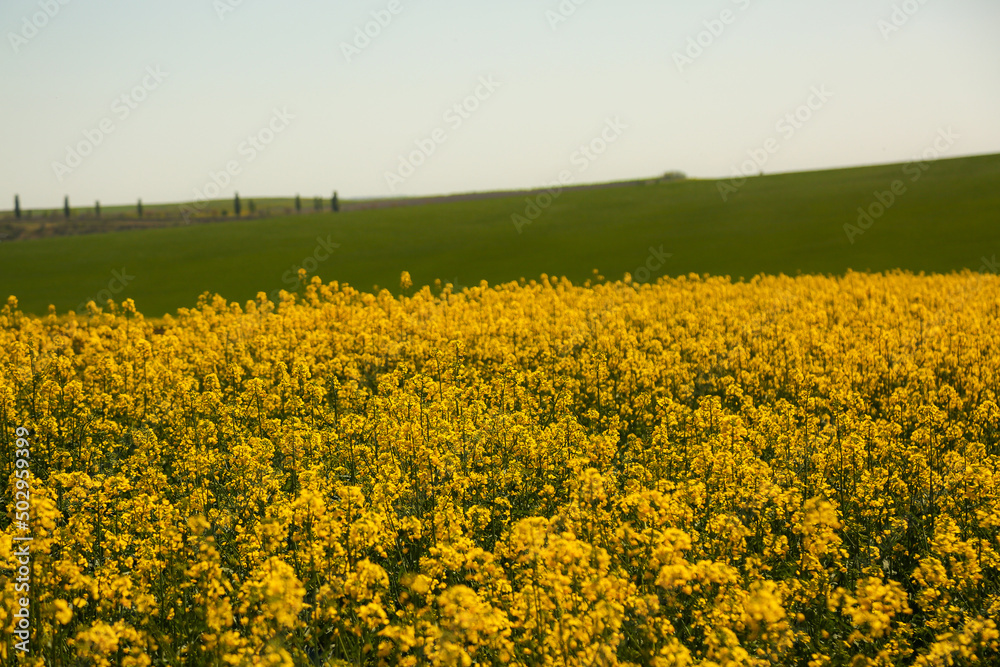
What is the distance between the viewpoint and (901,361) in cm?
1310

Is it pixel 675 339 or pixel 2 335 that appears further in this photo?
pixel 675 339

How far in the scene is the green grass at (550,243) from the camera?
39000mm

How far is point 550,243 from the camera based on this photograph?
47.2m

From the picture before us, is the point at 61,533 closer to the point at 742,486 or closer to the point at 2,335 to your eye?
the point at 742,486

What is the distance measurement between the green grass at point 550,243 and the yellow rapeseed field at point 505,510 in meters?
24.4

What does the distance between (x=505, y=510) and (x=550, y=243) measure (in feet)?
135

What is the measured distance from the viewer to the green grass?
39.0 metres

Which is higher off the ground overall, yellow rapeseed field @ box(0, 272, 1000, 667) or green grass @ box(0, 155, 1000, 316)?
green grass @ box(0, 155, 1000, 316)

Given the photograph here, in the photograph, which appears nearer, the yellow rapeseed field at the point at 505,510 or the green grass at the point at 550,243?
the yellow rapeseed field at the point at 505,510

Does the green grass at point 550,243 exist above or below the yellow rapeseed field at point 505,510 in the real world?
above

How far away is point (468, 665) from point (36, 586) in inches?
151

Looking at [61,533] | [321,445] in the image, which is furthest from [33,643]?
[321,445]

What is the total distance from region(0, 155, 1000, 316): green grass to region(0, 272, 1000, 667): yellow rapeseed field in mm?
24367

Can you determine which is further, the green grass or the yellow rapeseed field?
the green grass
